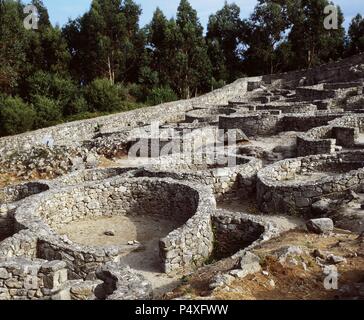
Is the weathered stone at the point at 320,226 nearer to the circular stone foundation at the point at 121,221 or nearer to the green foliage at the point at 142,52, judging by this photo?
the circular stone foundation at the point at 121,221

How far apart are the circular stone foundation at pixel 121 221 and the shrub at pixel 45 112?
25.0 metres

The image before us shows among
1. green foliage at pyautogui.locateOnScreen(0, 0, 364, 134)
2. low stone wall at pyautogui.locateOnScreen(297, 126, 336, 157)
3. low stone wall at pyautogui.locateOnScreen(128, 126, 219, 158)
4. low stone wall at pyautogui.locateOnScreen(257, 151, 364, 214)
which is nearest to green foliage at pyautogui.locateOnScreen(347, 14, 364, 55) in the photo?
green foliage at pyautogui.locateOnScreen(0, 0, 364, 134)

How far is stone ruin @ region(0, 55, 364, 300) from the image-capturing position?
9222 mm

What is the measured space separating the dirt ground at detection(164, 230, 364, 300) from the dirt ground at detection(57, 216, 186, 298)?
1.87m

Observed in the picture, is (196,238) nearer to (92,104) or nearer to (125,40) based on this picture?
(92,104)

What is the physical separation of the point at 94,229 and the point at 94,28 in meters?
38.4

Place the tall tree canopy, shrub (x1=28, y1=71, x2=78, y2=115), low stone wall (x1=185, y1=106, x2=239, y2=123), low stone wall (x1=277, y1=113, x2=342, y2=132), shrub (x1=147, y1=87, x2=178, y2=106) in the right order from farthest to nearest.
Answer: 1. the tall tree canopy
2. shrub (x1=147, y1=87, x2=178, y2=106)
3. shrub (x1=28, y1=71, x2=78, y2=115)
4. low stone wall (x1=185, y1=106, x2=239, y2=123)
5. low stone wall (x1=277, y1=113, x2=342, y2=132)

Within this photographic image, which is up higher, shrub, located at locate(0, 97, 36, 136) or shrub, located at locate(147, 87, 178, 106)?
shrub, located at locate(147, 87, 178, 106)

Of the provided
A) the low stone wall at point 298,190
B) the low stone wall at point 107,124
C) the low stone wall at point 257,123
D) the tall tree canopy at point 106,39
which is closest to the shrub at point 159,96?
the tall tree canopy at point 106,39

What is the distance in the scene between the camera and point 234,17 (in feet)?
198

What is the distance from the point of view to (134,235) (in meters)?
13.3

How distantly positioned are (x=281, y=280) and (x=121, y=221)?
23.8 ft

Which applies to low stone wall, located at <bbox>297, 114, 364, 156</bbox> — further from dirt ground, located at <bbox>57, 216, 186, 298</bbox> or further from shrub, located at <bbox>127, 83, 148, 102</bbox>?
shrub, located at <bbox>127, 83, 148, 102</bbox>
